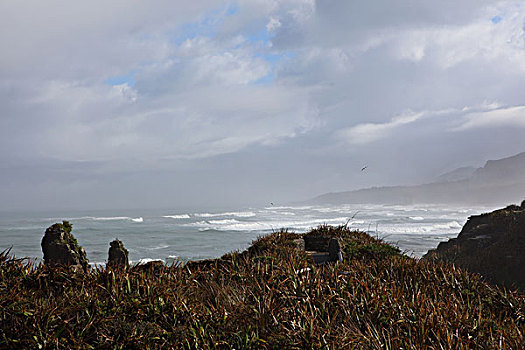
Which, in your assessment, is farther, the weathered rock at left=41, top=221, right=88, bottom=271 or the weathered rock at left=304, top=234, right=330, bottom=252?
the weathered rock at left=304, top=234, right=330, bottom=252

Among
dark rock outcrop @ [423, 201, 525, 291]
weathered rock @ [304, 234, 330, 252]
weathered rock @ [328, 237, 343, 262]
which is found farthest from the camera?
weathered rock @ [304, 234, 330, 252]

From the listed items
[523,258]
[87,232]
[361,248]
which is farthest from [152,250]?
[523,258]

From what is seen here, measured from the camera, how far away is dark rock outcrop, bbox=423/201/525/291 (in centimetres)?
1432

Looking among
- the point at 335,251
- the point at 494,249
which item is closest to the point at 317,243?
the point at 335,251

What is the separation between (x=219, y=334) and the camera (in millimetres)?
5574

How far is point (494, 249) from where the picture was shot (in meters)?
15.9

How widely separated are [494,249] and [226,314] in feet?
45.0

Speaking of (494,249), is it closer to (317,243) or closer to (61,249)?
(317,243)

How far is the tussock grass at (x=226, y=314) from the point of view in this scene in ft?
17.9

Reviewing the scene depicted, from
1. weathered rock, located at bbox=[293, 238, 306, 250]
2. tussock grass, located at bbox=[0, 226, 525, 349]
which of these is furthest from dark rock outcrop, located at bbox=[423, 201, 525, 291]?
tussock grass, located at bbox=[0, 226, 525, 349]

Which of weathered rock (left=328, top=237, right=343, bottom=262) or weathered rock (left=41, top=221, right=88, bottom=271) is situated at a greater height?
weathered rock (left=41, top=221, right=88, bottom=271)

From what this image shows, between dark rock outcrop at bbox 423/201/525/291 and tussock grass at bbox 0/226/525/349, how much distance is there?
6.90 m

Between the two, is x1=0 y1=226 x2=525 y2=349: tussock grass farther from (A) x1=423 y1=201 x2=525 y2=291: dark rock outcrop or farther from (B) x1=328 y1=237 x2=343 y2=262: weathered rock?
(A) x1=423 y1=201 x2=525 y2=291: dark rock outcrop

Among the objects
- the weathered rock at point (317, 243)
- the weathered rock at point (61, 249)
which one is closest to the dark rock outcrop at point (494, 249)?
the weathered rock at point (317, 243)
